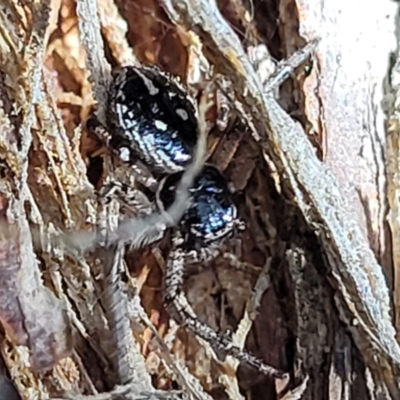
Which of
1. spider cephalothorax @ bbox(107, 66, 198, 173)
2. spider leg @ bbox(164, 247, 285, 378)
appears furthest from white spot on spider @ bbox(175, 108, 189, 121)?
spider leg @ bbox(164, 247, 285, 378)

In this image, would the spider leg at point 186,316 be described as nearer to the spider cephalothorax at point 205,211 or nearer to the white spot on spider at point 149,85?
the spider cephalothorax at point 205,211

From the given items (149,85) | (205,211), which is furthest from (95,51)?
(205,211)

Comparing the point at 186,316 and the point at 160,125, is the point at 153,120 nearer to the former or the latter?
the point at 160,125

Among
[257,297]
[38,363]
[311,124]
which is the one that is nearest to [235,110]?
[311,124]

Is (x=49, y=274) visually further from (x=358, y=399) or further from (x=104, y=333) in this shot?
(x=358, y=399)

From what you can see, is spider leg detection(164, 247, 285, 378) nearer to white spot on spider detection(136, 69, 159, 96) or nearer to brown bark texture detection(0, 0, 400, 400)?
brown bark texture detection(0, 0, 400, 400)
